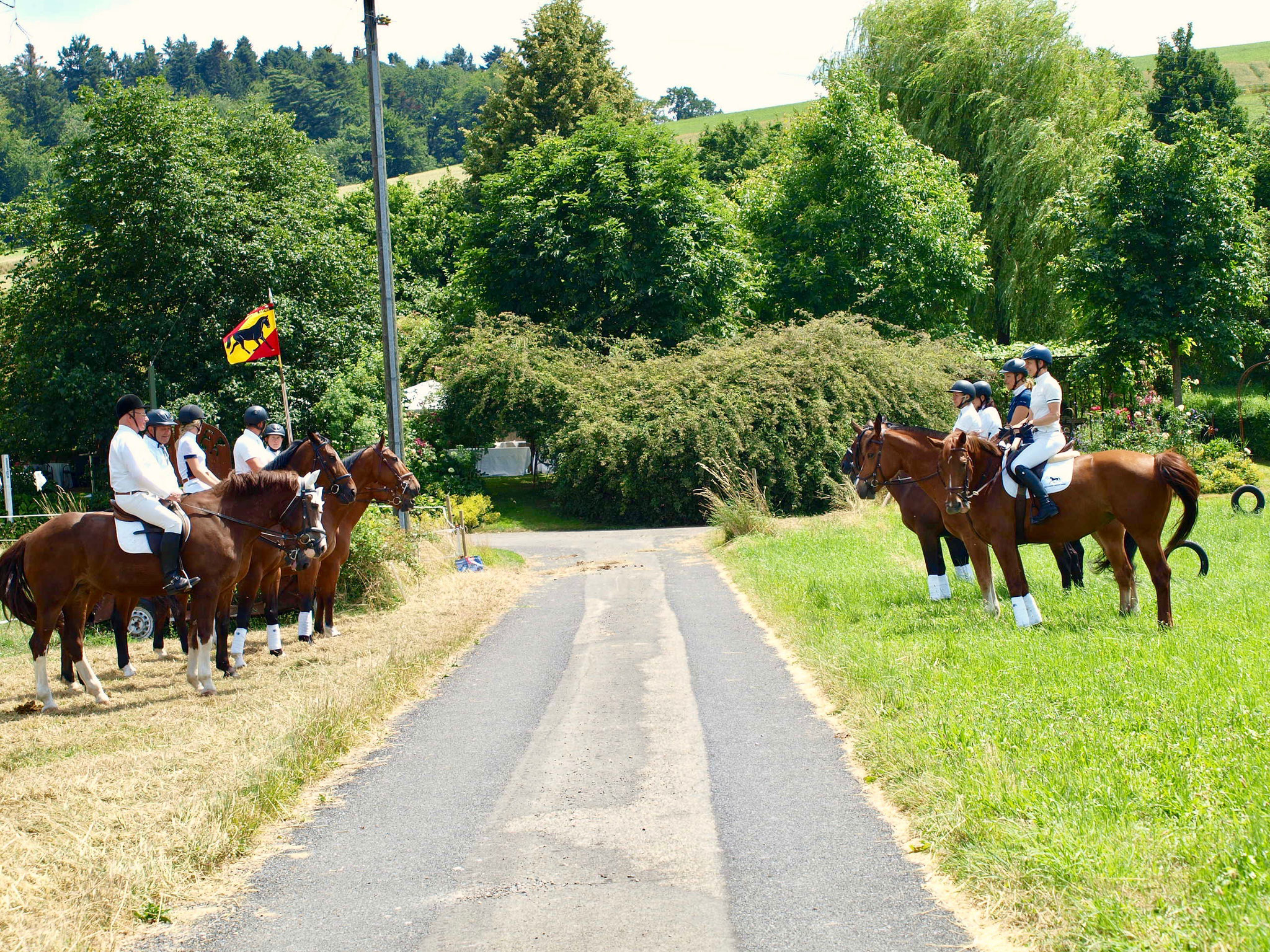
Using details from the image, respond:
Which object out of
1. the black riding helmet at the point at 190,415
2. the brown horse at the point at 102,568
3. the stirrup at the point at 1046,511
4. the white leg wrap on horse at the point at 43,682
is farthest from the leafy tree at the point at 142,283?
the stirrup at the point at 1046,511

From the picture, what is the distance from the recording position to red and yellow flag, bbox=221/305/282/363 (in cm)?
1588

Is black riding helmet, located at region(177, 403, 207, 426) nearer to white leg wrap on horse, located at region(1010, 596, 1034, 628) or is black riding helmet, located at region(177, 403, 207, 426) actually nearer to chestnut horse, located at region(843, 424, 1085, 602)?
chestnut horse, located at region(843, 424, 1085, 602)

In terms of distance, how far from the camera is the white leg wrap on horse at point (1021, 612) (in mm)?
10057

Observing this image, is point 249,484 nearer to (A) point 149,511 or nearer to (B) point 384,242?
(A) point 149,511

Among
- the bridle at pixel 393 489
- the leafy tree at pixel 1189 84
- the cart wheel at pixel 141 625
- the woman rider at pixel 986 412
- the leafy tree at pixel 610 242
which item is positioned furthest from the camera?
the leafy tree at pixel 1189 84

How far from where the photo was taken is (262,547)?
11133 mm

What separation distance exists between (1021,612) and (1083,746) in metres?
4.22

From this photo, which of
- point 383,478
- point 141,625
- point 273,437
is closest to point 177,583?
point 383,478

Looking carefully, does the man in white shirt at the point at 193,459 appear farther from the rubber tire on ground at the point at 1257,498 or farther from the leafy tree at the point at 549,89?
the leafy tree at the point at 549,89

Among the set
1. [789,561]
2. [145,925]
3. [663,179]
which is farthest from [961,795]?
[663,179]

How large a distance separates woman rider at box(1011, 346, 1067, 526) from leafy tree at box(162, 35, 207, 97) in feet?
511

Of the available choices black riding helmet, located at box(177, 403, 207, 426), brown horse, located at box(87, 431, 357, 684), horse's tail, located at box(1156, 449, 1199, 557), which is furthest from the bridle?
horse's tail, located at box(1156, 449, 1199, 557)

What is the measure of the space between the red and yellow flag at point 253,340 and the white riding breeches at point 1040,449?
10.7 meters

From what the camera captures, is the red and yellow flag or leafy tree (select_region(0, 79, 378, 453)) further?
leafy tree (select_region(0, 79, 378, 453))
